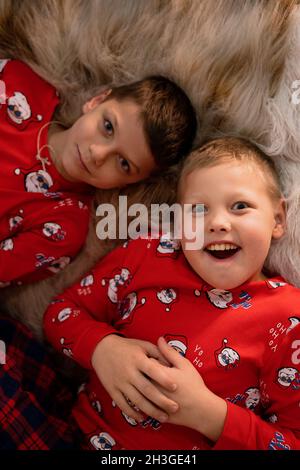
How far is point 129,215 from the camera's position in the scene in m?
1.25

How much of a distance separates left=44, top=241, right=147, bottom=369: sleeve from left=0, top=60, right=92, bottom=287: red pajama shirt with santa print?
9cm

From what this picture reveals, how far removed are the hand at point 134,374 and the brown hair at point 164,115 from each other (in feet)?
1.24

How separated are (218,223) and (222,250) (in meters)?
0.06

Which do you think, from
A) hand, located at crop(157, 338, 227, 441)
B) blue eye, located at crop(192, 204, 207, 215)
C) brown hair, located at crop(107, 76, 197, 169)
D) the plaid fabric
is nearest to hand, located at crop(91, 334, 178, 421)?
hand, located at crop(157, 338, 227, 441)

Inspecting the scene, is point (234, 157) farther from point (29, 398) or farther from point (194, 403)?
point (29, 398)

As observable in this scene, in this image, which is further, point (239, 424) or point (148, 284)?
point (148, 284)

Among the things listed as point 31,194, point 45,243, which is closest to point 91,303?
point 45,243

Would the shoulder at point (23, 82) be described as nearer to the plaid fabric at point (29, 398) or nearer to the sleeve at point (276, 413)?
the plaid fabric at point (29, 398)

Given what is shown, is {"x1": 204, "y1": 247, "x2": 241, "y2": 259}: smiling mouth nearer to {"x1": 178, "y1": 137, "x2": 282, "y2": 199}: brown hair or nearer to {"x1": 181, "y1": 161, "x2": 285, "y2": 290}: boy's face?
{"x1": 181, "y1": 161, "x2": 285, "y2": 290}: boy's face

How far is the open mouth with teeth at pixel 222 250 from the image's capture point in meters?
1.08

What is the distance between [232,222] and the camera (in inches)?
41.9
